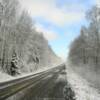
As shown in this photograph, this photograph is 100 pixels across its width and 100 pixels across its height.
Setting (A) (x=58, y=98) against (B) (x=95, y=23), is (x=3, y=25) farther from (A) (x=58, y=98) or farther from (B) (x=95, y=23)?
(A) (x=58, y=98)

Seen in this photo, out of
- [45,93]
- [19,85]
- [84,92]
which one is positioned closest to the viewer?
[45,93]

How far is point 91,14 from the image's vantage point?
Answer: 158 feet

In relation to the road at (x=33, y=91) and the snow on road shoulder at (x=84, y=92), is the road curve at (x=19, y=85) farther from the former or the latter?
the snow on road shoulder at (x=84, y=92)

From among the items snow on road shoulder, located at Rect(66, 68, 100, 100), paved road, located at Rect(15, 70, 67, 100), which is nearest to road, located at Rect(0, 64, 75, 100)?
paved road, located at Rect(15, 70, 67, 100)

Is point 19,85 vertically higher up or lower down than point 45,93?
lower down

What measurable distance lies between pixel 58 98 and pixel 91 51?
43178 millimetres

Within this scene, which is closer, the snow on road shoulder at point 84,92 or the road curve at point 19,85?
the snow on road shoulder at point 84,92

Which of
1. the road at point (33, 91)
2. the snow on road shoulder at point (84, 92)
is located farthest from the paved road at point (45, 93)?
the snow on road shoulder at point (84, 92)

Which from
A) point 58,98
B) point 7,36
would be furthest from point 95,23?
point 58,98

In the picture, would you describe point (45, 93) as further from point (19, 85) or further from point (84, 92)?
point (19, 85)

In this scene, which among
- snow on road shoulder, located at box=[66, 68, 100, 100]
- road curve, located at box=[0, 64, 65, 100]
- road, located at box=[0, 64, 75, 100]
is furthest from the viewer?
road curve, located at box=[0, 64, 65, 100]

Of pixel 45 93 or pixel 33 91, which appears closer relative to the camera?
pixel 45 93

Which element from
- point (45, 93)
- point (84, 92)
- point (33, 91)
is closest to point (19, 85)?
point (33, 91)

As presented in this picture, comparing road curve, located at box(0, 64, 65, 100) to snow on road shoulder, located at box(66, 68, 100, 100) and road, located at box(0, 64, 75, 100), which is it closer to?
road, located at box(0, 64, 75, 100)
